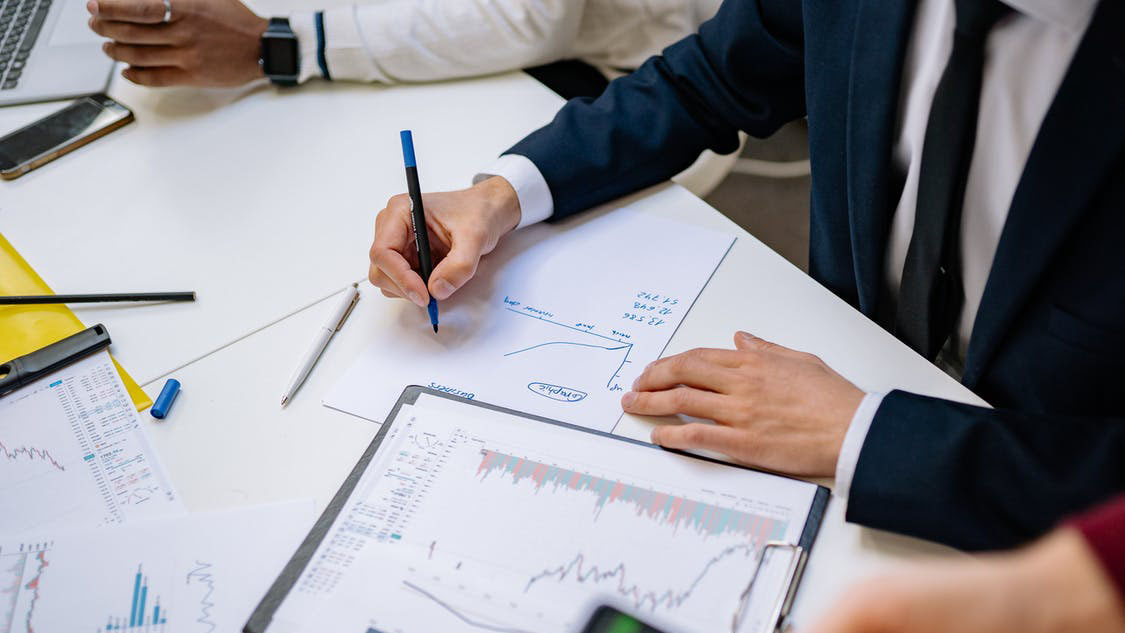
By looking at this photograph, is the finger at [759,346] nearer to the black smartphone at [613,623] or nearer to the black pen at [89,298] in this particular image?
the black smartphone at [613,623]

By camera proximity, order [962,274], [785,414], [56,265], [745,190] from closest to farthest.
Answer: [785,414], [962,274], [56,265], [745,190]

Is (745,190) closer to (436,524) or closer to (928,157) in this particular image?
(928,157)

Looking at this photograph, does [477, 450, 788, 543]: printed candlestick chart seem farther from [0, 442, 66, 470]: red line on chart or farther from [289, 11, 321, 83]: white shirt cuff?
[289, 11, 321, 83]: white shirt cuff

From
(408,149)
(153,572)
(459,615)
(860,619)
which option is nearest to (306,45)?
(408,149)

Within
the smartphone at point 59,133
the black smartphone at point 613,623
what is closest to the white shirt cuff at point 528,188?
the black smartphone at point 613,623

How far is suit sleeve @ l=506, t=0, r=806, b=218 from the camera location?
3.14 ft

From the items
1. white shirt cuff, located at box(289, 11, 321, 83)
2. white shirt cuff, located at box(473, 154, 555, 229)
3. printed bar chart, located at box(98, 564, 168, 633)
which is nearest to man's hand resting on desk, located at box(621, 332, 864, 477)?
white shirt cuff, located at box(473, 154, 555, 229)

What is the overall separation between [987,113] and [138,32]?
108 cm

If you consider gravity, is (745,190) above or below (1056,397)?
below

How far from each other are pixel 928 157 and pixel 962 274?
0.14 m

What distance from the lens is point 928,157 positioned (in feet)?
2.52

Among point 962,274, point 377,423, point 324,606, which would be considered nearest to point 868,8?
point 962,274

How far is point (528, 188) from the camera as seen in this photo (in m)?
0.93

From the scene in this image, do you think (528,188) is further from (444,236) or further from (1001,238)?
(1001,238)
